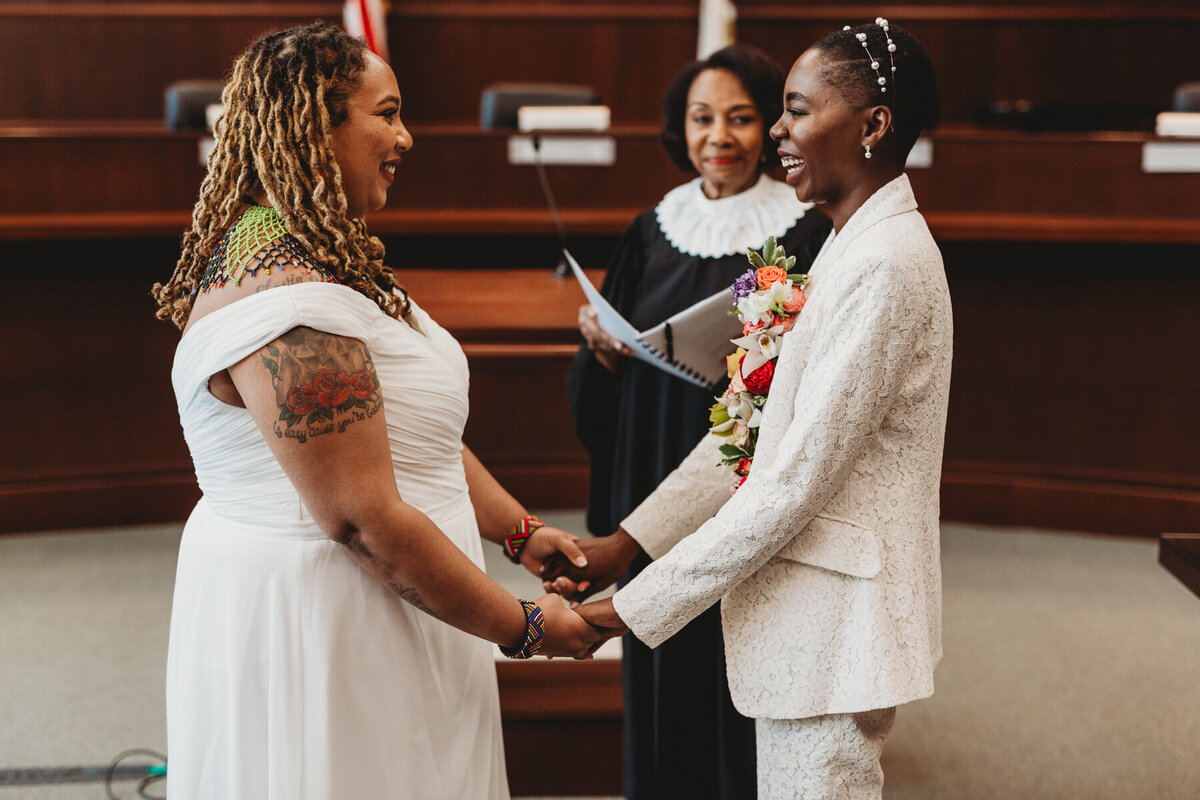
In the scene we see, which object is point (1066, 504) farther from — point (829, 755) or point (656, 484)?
point (829, 755)

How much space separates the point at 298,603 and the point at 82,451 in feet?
10.4

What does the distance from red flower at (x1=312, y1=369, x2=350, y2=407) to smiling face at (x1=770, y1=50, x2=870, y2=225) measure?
1.98ft

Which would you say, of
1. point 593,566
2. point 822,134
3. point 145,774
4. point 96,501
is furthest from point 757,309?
point 96,501

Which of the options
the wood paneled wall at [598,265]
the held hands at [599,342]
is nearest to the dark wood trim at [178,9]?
the wood paneled wall at [598,265]

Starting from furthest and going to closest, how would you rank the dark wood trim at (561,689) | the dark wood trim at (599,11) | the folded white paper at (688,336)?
the dark wood trim at (599,11)
the dark wood trim at (561,689)
the folded white paper at (688,336)

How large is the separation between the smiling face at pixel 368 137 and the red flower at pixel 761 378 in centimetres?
53

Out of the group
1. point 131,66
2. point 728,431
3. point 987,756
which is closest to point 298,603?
point 728,431

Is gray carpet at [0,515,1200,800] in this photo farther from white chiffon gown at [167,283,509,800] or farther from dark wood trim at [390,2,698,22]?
dark wood trim at [390,2,698,22]

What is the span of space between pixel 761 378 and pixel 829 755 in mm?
482

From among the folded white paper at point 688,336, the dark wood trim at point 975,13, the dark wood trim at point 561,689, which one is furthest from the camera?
the dark wood trim at point 975,13

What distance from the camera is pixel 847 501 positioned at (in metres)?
1.32

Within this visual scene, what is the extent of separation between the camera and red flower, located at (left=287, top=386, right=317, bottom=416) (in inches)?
48.7

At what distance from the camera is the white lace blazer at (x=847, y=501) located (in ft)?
4.13

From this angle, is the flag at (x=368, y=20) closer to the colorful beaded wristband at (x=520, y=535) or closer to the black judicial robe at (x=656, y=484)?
the black judicial robe at (x=656, y=484)
